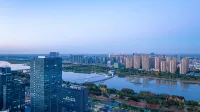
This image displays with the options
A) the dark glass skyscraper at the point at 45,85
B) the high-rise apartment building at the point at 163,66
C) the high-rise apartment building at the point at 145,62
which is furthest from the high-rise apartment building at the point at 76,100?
the high-rise apartment building at the point at 145,62

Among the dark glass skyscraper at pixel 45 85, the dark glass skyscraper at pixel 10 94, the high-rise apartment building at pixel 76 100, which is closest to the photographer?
the dark glass skyscraper at pixel 45 85

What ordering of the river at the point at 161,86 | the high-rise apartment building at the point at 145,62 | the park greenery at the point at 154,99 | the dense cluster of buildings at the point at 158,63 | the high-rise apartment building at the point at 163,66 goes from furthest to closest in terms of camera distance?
1. the high-rise apartment building at the point at 145,62
2. the high-rise apartment building at the point at 163,66
3. the dense cluster of buildings at the point at 158,63
4. the river at the point at 161,86
5. the park greenery at the point at 154,99

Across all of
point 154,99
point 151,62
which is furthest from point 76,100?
point 151,62

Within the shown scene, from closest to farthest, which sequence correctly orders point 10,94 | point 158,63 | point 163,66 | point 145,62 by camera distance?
point 10,94
point 163,66
point 158,63
point 145,62

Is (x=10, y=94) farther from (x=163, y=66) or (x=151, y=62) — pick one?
(x=151, y=62)

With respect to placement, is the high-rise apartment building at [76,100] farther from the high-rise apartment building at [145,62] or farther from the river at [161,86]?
the high-rise apartment building at [145,62]

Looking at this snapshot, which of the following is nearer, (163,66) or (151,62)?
(163,66)

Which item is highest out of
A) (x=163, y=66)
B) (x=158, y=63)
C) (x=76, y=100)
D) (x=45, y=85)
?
(x=45, y=85)

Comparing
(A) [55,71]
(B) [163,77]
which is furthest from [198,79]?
(A) [55,71]

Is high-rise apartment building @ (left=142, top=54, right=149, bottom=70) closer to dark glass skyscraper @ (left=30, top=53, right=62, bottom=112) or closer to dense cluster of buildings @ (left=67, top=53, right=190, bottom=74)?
dense cluster of buildings @ (left=67, top=53, right=190, bottom=74)
